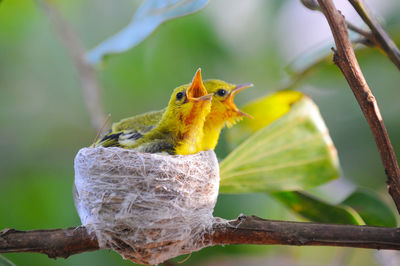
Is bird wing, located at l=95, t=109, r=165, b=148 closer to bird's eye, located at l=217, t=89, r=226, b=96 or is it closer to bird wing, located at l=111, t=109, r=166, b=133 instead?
bird wing, located at l=111, t=109, r=166, b=133

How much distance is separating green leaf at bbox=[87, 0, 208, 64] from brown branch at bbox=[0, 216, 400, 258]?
0.72 m

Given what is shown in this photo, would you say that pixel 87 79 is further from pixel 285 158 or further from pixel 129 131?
pixel 285 158

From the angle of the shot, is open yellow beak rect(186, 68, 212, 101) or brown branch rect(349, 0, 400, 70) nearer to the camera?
brown branch rect(349, 0, 400, 70)

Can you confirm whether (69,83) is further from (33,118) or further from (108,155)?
(108,155)

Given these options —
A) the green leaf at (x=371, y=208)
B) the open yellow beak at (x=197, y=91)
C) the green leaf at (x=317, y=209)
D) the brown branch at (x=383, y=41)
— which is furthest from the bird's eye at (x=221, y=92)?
the brown branch at (x=383, y=41)

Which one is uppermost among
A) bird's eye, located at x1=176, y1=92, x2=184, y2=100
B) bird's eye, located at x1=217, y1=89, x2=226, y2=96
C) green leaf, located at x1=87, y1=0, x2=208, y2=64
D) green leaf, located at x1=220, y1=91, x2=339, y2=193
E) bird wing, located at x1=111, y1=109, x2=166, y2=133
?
green leaf, located at x1=87, y1=0, x2=208, y2=64

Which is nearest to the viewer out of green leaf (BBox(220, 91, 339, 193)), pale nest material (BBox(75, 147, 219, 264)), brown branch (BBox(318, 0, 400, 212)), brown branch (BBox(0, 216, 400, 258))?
brown branch (BBox(318, 0, 400, 212))

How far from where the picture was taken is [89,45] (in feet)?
13.2

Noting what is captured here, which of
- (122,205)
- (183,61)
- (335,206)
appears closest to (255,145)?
(335,206)

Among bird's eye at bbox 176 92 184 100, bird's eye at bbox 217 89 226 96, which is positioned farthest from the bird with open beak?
bird's eye at bbox 176 92 184 100

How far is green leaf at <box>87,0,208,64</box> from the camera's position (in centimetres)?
158

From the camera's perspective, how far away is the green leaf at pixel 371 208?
162cm

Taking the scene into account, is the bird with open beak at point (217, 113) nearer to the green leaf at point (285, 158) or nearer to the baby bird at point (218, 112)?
the baby bird at point (218, 112)

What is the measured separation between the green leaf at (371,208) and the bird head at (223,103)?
841 mm
